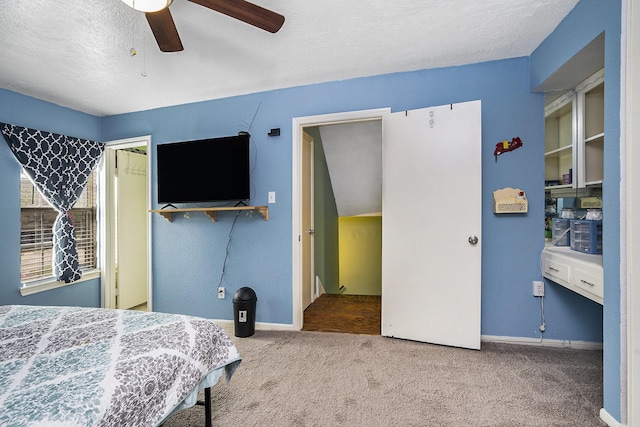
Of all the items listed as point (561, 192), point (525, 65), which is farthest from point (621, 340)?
point (525, 65)

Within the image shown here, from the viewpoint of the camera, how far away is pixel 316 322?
3135 millimetres

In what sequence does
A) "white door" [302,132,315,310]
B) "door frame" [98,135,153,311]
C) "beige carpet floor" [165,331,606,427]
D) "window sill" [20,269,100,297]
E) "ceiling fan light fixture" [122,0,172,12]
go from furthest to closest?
"door frame" [98,135,153,311]
"white door" [302,132,315,310]
"window sill" [20,269,100,297]
"beige carpet floor" [165,331,606,427]
"ceiling fan light fixture" [122,0,172,12]

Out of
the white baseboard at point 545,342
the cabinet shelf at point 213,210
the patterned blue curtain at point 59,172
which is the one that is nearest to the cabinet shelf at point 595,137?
the white baseboard at point 545,342

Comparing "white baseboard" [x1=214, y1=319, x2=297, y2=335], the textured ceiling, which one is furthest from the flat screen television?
"white baseboard" [x1=214, y1=319, x2=297, y2=335]

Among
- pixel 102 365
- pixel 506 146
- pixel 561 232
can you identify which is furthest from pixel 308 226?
pixel 102 365

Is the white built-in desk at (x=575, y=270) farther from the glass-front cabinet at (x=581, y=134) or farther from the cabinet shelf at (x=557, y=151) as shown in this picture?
the cabinet shelf at (x=557, y=151)

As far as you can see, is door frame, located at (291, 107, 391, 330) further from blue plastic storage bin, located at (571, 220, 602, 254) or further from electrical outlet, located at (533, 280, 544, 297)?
blue plastic storage bin, located at (571, 220, 602, 254)

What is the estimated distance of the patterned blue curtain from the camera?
2.90 meters

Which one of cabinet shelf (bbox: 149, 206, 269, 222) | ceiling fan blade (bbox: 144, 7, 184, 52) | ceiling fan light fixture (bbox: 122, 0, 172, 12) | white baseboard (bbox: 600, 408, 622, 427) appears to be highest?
ceiling fan light fixture (bbox: 122, 0, 172, 12)

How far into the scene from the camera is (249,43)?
7.15 feet

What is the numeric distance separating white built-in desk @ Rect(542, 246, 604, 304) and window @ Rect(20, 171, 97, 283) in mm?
4736

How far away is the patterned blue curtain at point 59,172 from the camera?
9.50ft

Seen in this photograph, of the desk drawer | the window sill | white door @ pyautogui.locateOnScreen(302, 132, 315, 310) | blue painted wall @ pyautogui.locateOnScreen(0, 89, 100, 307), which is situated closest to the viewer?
the desk drawer

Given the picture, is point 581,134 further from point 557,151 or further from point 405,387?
point 405,387
